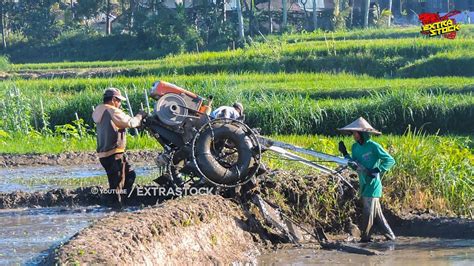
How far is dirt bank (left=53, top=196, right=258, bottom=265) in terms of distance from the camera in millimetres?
7160

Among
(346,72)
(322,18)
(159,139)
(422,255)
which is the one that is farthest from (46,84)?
(322,18)

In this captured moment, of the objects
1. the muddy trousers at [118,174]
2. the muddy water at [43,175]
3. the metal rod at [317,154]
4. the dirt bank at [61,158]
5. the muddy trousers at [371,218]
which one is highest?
the metal rod at [317,154]

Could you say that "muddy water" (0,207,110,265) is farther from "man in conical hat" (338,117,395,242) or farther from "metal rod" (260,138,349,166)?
"man in conical hat" (338,117,395,242)

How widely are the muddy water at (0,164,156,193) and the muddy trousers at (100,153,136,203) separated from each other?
2.55 meters

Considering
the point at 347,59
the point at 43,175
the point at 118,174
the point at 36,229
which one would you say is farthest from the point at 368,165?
the point at 347,59

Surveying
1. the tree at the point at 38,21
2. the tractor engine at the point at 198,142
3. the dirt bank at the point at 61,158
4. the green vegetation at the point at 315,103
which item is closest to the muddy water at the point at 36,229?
the tractor engine at the point at 198,142

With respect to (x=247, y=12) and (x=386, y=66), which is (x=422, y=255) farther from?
(x=247, y=12)

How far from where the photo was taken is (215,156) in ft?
35.0

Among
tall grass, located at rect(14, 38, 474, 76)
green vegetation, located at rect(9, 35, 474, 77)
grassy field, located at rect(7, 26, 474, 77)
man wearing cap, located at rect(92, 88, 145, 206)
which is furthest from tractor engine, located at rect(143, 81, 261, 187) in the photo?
tall grass, located at rect(14, 38, 474, 76)

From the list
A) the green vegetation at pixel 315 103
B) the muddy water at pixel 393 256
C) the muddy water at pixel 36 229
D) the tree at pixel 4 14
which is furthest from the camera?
the tree at pixel 4 14

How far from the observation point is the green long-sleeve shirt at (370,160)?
1045 centimetres

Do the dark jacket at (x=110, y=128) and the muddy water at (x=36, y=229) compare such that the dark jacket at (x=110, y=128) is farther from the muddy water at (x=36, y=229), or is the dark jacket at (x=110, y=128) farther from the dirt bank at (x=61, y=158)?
the dirt bank at (x=61, y=158)

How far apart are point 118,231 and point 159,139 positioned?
3303 millimetres

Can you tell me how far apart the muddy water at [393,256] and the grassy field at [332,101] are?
119 centimetres
